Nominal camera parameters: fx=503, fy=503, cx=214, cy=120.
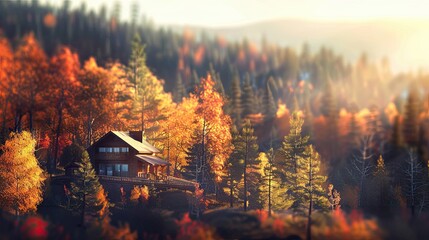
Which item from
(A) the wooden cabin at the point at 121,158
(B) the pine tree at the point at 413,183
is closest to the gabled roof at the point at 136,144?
(A) the wooden cabin at the point at 121,158

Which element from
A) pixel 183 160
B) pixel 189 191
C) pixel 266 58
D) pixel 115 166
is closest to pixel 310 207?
pixel 189 191

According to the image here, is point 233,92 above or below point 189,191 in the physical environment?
above

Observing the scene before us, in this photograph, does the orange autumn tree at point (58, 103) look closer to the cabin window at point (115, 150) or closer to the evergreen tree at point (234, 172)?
the cabin window at point (115, 150)

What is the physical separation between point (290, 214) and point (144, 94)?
28672 millimetres

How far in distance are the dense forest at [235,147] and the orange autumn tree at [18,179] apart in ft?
0.38

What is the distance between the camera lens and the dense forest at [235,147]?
49281mm

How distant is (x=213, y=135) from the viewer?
5647cm

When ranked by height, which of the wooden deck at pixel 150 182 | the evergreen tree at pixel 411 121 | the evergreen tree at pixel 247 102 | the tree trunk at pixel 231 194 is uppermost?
the evergreen tree at pixel 247 102

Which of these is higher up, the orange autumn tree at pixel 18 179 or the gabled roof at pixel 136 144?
the gabled roof at pixel 136 144

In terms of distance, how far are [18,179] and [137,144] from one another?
44.4 ft

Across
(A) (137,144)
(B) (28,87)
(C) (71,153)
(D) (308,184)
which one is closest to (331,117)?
(D) (308,184)

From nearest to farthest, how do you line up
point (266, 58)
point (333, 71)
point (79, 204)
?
point (79, 204), point (333, 71), point (266, 58)

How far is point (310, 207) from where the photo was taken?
51594mm

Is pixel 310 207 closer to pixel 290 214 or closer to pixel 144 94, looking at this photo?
pixel 290 214
